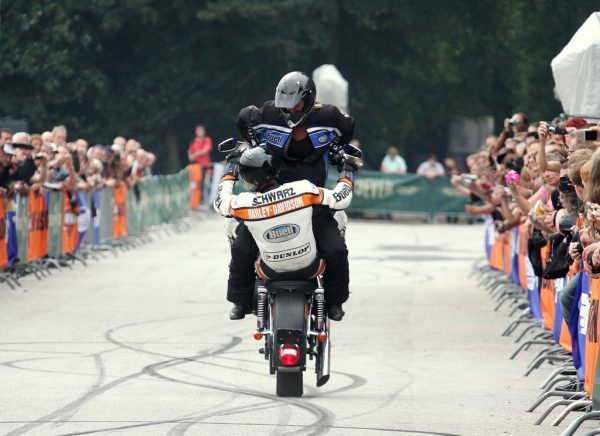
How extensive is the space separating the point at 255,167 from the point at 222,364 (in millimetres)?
2553

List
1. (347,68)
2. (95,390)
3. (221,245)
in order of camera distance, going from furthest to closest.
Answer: (347,68)
(221,245)
(95,390)

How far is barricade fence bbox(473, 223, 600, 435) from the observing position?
9.84 metres

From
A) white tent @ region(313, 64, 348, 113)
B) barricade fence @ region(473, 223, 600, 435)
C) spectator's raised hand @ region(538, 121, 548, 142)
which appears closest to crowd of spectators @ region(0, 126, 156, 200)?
barricade fence @ region(473, 223, 600, 435)

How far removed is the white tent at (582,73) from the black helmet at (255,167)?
5.16 metres

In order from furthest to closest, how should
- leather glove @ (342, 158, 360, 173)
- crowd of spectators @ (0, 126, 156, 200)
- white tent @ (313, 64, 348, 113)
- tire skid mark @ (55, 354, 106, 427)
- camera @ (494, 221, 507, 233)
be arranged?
white tent @ (313, 64, 348, 113)
crowd of spectators @ (0, 126, 156, 200)
camera @ (494, 221, 507, 233)
leather glove @ (342, 158, 360, 173)
tire skid mark @ (55, 354, 106, 427)

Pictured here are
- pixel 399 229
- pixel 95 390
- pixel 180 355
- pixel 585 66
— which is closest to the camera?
pixel 95 390

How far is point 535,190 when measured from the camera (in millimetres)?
15211

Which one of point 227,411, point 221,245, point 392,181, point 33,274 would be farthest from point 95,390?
point 392,181

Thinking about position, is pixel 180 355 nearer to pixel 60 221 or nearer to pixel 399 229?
pixel 60 221

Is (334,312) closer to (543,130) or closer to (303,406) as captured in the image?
(303,406)

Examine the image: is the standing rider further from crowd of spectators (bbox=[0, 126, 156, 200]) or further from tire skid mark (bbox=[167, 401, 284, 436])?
crowd of spectators (bbox=[0, 126, 156, 200])

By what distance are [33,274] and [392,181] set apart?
1872 cm

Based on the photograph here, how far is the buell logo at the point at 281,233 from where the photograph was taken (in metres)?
10.5

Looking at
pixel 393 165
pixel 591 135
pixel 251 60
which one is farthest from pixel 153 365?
pixel 251 60
